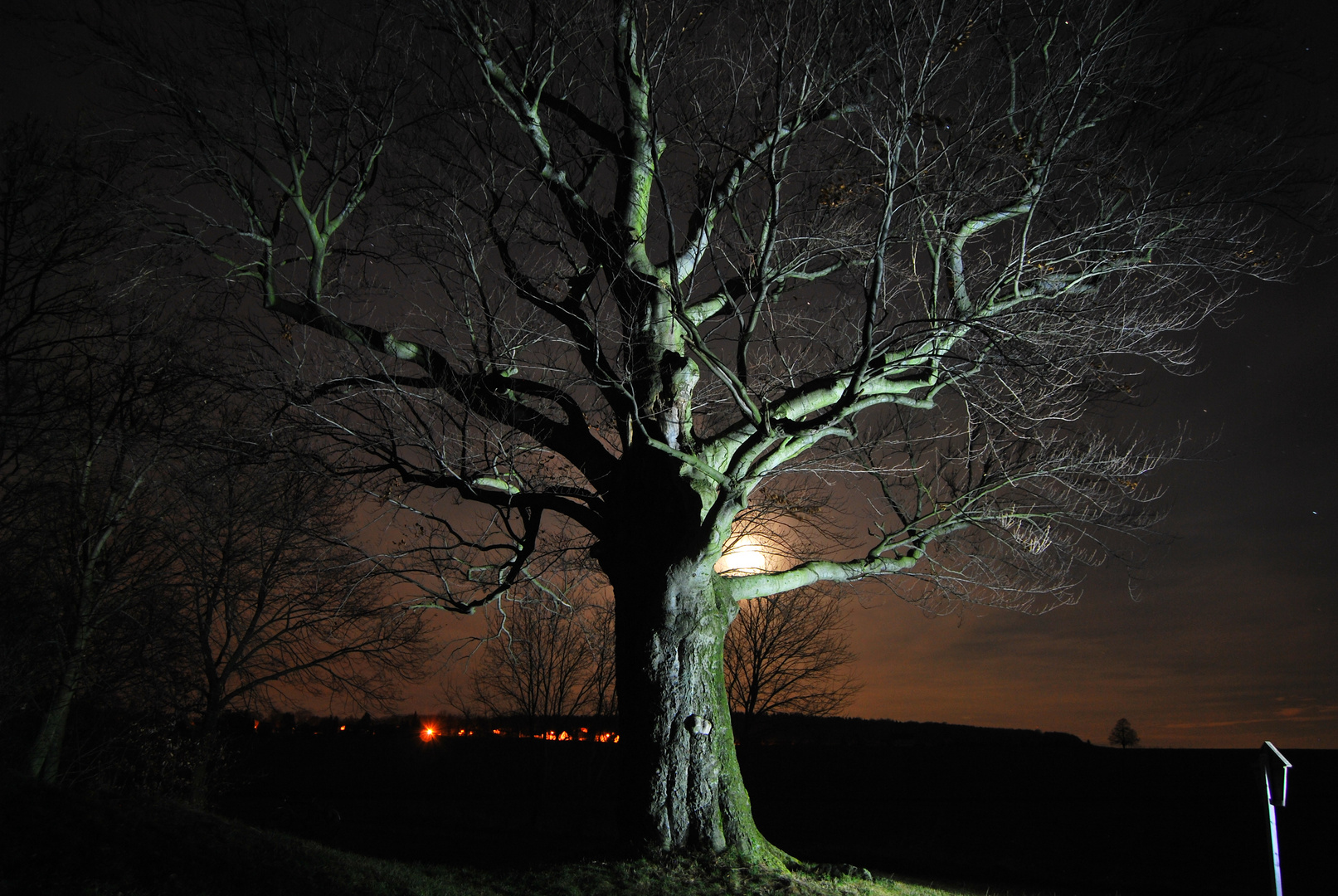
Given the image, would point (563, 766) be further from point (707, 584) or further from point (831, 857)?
point (707, 584)

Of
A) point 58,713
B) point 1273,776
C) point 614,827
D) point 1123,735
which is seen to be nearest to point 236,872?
point 58,713

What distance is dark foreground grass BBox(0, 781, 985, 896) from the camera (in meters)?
5.14

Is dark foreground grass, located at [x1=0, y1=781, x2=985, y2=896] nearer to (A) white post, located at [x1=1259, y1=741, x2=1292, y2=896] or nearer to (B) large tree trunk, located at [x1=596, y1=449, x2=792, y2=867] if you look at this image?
(B) large tree trunk, located at [x1=596, y1=449, x2=792, y2=867]

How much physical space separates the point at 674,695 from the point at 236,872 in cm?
350

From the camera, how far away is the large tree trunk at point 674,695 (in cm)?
635

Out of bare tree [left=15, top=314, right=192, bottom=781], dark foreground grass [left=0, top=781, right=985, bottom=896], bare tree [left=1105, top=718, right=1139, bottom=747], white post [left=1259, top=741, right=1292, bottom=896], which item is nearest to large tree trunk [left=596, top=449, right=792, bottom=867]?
dark foreground grass [left=0, top=781, right=985, bottom=896]

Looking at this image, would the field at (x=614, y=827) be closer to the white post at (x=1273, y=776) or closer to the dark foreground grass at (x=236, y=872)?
the dark foreground grass at (x=236, y=872)

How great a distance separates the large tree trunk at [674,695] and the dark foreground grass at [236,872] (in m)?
0.40

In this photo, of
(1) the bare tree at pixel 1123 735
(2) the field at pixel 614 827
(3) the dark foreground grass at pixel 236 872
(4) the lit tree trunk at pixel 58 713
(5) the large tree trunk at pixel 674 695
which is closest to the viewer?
(3) the dark foreground grass at pixel 236 872

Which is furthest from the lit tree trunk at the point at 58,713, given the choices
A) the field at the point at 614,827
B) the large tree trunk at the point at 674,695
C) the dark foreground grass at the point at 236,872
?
the large tree trunk at the point at 674,695

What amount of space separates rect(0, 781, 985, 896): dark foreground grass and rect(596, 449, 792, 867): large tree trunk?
1.30 ft

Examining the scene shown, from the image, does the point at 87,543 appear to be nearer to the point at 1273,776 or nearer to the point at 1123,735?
the point at 1273,776

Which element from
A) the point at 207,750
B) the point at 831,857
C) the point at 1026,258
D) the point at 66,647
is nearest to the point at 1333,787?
the point at 831,857

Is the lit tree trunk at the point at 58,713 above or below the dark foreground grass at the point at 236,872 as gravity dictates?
above
